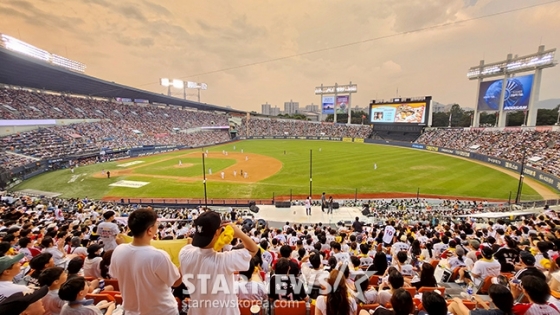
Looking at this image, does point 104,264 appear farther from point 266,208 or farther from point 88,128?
point 88,128

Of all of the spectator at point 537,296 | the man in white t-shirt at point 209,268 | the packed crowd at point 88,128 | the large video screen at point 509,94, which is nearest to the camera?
the man in white t-shirt at point 209,268

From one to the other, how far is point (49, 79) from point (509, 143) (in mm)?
82372

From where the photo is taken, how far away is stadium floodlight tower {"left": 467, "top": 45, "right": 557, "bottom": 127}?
44.4 metres

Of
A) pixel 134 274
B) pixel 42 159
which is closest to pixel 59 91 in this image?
pixel 42 159

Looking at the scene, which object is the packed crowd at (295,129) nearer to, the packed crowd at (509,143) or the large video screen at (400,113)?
the large video screen at (400,113)

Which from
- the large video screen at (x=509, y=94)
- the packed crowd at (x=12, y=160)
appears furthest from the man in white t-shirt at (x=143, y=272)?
the large video screen at (x=509, y=94)

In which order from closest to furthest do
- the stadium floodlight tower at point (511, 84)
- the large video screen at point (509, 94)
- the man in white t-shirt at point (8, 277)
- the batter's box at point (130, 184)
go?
1. the man in white t-shirt at point (8, 277)
2. the batter's box at point (130, 184)
3. the stadium floodlight tower at point (511, 84)
4. the large video screen at point (509, 94)

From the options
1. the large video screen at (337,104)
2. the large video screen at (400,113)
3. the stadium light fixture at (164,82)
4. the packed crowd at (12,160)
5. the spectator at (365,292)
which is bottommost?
the packed crowd at (12,160)

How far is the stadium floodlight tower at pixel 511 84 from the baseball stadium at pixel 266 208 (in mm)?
236

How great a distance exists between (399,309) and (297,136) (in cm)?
8461

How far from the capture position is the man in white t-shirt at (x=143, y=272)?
2766 millimetres

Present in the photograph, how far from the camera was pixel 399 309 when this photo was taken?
124 inches

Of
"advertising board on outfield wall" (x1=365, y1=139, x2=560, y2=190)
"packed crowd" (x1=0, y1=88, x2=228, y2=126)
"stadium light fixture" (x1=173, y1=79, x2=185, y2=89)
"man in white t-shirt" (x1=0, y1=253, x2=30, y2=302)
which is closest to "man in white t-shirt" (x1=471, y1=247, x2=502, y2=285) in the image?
"man in white t-shirt" (x1=0, y1=253, x2=30, y2=302)

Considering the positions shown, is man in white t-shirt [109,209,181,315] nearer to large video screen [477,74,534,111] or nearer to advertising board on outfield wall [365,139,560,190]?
advertising board on outfield wall [365,139,560,190]
